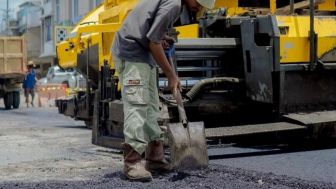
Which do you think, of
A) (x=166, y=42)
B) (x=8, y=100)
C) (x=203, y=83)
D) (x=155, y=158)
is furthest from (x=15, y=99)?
(x=155, y=158)

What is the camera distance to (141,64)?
5.32m

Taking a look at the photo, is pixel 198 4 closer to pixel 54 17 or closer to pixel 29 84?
pixel 29 84

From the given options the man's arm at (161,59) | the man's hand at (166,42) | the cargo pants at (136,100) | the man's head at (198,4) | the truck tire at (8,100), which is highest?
the man's head at (198,4)

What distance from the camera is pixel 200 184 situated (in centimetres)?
501

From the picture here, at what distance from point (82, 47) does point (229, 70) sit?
3275mm

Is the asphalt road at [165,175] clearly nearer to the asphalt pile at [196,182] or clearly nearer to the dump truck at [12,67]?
the asphalt pile at [196,182]

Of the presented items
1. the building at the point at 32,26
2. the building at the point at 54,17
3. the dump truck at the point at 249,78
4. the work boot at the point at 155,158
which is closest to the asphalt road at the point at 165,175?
the work boot at the point at 155,158

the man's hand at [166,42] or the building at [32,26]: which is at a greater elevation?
the building at [32,26]

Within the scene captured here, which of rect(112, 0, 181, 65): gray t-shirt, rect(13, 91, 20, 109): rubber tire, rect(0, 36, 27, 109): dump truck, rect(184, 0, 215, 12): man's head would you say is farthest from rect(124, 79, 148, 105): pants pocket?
rect(13, 91, 20, 109): rubber tire

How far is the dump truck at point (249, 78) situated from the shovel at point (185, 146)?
1.15 m

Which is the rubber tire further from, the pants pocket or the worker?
the pants pocket

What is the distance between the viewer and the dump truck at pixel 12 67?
787 inches

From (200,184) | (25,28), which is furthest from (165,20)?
(25,28)

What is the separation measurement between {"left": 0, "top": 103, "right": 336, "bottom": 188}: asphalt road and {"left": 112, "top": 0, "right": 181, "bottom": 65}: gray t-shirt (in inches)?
42.2
